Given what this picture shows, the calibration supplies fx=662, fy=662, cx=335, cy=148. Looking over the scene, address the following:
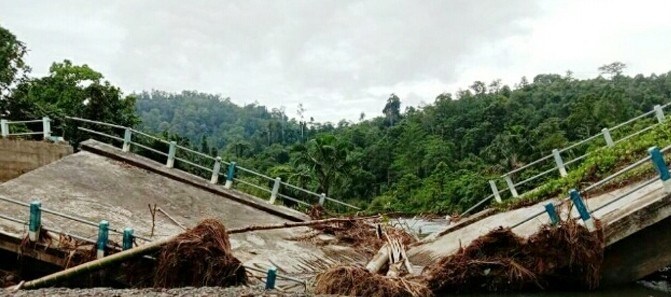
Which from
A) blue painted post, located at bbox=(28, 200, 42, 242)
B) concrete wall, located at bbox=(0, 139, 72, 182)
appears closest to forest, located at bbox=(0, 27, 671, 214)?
concrete wall, located at bbox=(0, 139, 72, 182)

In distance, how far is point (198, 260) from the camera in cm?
979

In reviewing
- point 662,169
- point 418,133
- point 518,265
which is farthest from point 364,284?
point 418,133

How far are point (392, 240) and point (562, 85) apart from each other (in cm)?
9010

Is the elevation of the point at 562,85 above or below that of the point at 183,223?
below

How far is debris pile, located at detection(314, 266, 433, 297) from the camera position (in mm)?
9062

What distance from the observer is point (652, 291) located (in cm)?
956

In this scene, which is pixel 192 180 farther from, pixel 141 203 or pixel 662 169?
pixel 662 169

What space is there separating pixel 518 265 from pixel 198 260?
4.70 metres

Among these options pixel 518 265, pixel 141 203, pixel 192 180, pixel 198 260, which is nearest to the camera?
pixel 518 265

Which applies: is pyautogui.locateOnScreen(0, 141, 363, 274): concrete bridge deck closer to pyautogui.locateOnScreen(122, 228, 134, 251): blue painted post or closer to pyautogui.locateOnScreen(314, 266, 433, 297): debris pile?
pyautogui.locateOnScreen(122, 228, 134, 251): blue painted post

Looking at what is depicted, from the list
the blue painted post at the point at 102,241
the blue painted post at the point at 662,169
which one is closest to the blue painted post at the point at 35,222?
the blue painted post at the point at 102,241

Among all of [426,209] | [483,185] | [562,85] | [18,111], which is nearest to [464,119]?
[562,85]

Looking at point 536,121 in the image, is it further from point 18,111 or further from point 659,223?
point 659,223

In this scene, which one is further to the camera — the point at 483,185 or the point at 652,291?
the point at 483,185
